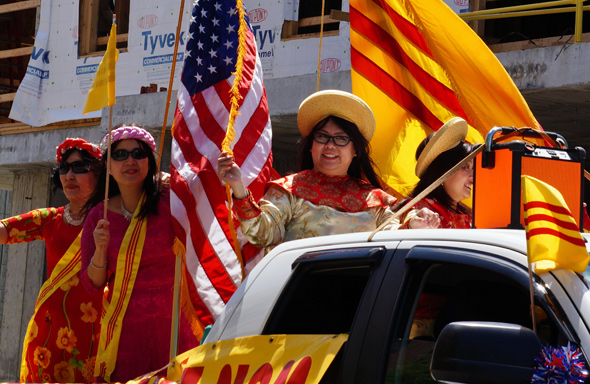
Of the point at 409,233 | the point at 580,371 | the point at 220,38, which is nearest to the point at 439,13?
the point at 220,38

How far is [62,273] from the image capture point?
5.50 meters

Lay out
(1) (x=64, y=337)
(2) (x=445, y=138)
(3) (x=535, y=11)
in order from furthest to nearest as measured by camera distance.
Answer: (3) (x=535, y=11)
(1) (x=64, y=337)
(2) (x=445, y=138)

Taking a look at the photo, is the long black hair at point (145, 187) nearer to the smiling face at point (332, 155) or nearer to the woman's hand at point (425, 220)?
the smiling face at point (332, 155)

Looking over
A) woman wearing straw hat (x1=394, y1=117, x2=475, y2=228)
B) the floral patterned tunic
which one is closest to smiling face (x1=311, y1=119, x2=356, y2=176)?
woman wearing straw hat (x1=394, y1=117, x2=475, y2=228)

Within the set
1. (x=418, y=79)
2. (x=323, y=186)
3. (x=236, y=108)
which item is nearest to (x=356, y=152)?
(x=323, y=186)

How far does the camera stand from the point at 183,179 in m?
4.91

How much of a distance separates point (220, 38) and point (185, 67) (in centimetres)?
26

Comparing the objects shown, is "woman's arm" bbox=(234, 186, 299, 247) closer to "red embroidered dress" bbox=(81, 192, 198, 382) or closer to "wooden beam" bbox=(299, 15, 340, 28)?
"red embroidered dress" bbox=(81, 192, 198, 382)

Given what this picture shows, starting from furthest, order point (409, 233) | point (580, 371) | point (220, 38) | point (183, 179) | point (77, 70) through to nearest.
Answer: point (77, 70)
point (220, 38)
point (183, 179)
point (409, 233)
point (580, 371)

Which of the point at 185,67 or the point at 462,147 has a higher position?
the point at 185,67

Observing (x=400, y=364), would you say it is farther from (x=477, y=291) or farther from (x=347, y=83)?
(x=347, y=83)

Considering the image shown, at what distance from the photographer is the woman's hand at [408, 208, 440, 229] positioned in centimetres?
370

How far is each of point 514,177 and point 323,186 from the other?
1.39 meters

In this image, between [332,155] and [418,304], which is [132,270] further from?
[418,304]
